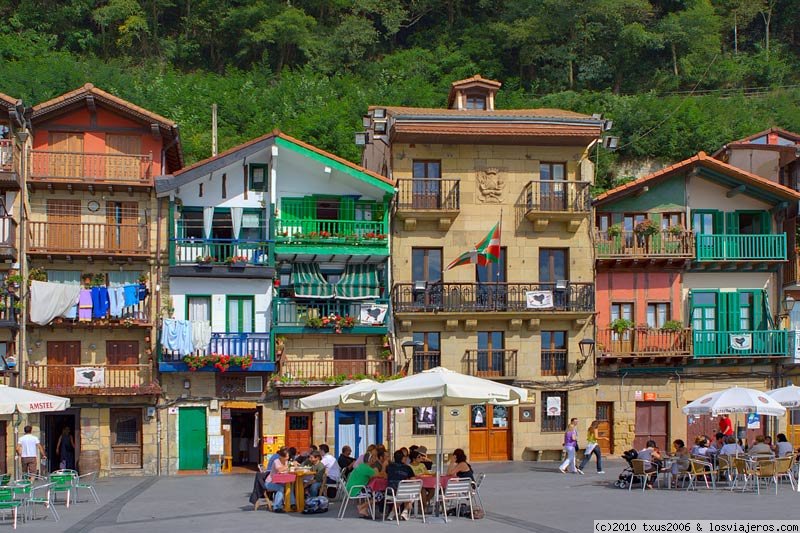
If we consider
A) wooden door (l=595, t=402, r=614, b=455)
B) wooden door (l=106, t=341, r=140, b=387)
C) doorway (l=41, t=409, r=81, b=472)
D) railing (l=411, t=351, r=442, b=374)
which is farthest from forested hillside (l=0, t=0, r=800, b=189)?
doorway (l=41, t=409, r=81, b=472)

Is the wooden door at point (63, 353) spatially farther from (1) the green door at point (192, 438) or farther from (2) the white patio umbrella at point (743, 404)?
(2) the white patio umbrella at point (743, 404)

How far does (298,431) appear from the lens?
3750 cm

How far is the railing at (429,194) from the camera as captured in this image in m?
38.4

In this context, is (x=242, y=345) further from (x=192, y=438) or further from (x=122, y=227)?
(x=122, y=227)

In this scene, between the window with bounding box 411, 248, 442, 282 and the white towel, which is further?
the window with bounding box 411, 248, 442, 282

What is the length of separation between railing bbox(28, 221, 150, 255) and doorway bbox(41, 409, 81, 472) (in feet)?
15.9

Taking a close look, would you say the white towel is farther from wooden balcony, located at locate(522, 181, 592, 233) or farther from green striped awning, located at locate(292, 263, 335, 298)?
wooden balcony, located at locate(522, 181, 592, 233)

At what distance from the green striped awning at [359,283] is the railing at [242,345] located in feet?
9.71

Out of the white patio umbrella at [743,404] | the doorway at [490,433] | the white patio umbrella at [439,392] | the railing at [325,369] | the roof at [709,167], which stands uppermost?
the roof at [709,167]

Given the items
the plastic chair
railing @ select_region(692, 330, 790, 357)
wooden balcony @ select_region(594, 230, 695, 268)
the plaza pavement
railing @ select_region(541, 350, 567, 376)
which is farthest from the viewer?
railing @ select_region(692, 330, 790, 357)

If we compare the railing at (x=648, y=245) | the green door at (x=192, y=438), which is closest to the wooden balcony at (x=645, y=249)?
the railing at (x=648, y=245)

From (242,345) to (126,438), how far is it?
4499 millimetres

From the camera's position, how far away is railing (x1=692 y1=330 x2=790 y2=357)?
39469mm

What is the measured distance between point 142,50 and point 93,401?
39.1 m
